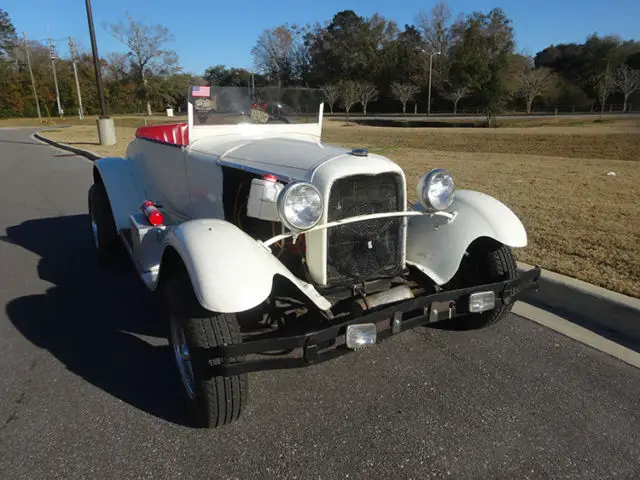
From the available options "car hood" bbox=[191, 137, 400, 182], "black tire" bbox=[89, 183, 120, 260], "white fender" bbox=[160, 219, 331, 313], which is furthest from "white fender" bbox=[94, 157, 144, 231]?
"white fender" bbox=[160, 219, 331, 313]

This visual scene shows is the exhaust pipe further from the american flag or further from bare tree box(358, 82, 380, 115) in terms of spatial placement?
bare tree box(358, 82, 380, 115)

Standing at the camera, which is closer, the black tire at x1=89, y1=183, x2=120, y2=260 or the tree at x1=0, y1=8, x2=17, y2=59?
the black tire at x1=89, y1=183, x2=120, y2=260

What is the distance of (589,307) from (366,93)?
59.4m

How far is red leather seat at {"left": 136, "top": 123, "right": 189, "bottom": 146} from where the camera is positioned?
158 inches

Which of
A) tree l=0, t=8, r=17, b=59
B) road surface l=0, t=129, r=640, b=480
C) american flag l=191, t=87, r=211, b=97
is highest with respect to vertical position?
tree l=0, t=8, r=17, b=59

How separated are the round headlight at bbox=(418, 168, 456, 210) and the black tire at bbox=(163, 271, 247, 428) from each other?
1.50 meters

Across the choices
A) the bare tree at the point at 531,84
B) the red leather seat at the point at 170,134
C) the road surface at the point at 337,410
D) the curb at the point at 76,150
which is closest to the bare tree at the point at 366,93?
the bare tree at the point at 531,84

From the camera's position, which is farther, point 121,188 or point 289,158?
point 121,188

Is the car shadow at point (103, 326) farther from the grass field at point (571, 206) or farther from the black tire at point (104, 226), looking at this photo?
the grass field at point (571, 206)

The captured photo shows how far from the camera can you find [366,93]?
5966 centimetres

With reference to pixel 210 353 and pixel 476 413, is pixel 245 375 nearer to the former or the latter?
pixel 210 353

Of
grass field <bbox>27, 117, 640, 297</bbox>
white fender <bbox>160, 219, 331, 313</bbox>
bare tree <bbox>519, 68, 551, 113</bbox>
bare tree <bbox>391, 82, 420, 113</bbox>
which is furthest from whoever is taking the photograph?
bare tree <bbox>391, 82, 420, 113</bbox>

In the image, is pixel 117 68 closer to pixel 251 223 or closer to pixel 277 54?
pixel 277 54

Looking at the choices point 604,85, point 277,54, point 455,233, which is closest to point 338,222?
point 455,233
